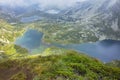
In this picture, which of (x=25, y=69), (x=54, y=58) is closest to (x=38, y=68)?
(x=25, y=69)

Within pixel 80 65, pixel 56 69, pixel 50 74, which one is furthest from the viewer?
pixel 80 65

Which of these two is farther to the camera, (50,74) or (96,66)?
(96,66)

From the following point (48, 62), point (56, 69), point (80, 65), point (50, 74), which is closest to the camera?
point (50, 74)

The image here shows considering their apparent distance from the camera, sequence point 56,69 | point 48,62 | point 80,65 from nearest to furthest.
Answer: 1. point 56,69
2. point 80,65
3. point 48,62

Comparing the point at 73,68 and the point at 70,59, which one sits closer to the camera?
the point at 73,68

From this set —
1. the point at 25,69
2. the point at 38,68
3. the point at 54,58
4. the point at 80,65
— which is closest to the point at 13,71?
the point at 25,69

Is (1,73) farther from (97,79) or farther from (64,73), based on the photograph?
(97,79)

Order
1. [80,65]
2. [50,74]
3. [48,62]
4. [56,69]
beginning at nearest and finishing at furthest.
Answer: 1. [50,74]
2. [56,69]
3. [80,65]
4. [48,62]

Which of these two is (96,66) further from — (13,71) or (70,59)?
(13,71)
